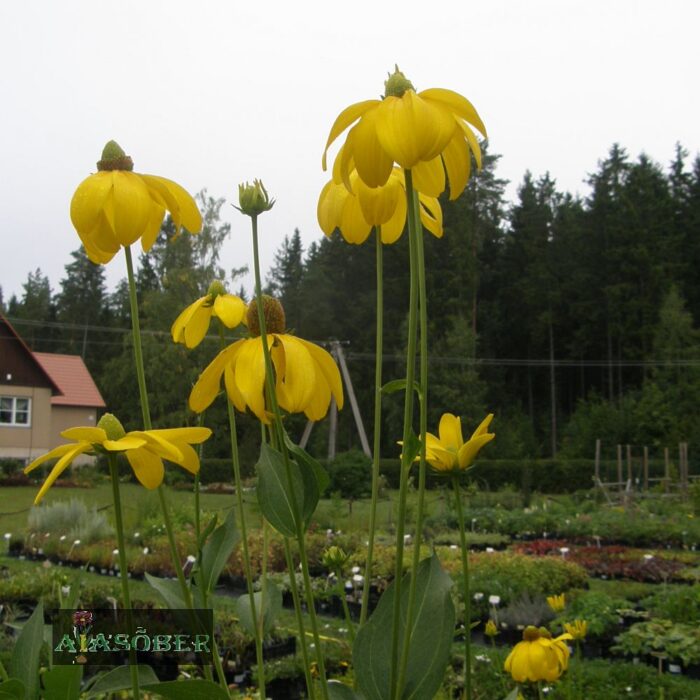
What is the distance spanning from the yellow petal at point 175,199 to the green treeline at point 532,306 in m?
24.2

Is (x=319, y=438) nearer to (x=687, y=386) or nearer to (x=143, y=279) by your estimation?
(x=143, y=279)

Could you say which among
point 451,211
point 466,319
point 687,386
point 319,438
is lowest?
point 319,438

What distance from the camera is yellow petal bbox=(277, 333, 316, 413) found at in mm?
876

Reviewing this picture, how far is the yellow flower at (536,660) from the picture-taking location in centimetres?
178

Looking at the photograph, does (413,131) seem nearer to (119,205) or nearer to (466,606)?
(119,205)

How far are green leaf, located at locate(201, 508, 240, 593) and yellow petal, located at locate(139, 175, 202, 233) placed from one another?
0.40m

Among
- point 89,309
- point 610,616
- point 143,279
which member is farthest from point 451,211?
point 610,616

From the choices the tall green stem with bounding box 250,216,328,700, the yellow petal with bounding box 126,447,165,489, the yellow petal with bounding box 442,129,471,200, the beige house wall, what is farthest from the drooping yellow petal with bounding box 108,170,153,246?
the beige house wall

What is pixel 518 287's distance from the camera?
3300 cm

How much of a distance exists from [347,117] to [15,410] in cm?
2318

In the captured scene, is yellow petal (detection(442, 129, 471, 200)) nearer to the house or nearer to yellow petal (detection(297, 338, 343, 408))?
yellow petal (detection(297, 338, 343, 408))

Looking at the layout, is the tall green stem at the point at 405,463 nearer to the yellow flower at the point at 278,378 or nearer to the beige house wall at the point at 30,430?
the yellow flower at the point at 278,378

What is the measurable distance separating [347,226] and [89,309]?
142ft

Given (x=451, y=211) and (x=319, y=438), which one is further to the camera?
(x=451, y=211)
